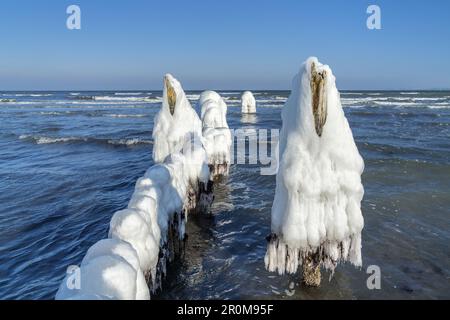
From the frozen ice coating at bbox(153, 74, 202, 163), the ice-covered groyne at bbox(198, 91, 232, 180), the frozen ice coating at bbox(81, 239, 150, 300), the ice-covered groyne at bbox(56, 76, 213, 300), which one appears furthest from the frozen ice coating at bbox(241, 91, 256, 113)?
the frozen ice coating at bbox(81, 239, 150, 300)

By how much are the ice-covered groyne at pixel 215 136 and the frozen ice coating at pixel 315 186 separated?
285 inches

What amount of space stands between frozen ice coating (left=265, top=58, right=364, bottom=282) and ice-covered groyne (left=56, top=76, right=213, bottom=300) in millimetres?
2010

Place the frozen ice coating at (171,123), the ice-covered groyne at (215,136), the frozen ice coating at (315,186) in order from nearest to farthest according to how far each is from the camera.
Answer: the frozen ice coating at (315,186) < the frozen ice coating at (171,123) < the ice-covered groyne at (215,136)

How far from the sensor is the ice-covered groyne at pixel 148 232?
3943 mm

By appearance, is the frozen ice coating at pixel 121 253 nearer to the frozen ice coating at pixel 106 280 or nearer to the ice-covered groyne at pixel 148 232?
the ice-covered groyne at pixel 148 232

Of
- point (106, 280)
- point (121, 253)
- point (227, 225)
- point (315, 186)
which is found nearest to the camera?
point (106, 280)

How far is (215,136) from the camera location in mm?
13656

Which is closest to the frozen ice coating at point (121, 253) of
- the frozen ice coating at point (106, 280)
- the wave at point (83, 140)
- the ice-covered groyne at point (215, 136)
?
the frozen ice coating at point (106, 280)

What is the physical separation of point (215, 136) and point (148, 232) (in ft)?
27.1

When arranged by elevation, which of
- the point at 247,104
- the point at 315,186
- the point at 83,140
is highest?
the point at 247,104

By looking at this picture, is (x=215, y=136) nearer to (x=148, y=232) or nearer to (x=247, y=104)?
(x=148, y=232)

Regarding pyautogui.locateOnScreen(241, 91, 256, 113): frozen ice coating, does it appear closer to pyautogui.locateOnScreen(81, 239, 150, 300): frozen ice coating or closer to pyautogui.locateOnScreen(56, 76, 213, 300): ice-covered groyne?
pyautogui.locateOnScreen(56, 76, 213, 300): ice-covered groyne

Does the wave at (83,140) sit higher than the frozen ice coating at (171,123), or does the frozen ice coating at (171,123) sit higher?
the frozen ice coating at (171,123)

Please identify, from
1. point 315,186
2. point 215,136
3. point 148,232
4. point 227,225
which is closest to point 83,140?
point 215,136
